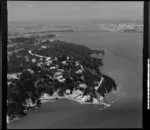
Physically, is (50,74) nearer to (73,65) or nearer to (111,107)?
(73,65)

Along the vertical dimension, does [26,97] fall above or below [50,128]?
above

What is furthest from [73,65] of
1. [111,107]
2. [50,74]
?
Result: [111,107]

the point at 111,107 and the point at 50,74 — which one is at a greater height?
the point at 50,74

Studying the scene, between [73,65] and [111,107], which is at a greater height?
[73,65]

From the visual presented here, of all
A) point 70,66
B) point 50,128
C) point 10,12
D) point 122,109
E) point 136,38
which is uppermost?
point 10,12

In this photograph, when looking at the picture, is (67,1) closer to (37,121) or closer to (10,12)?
(10,12)

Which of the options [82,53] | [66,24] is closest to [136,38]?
[82,53]
